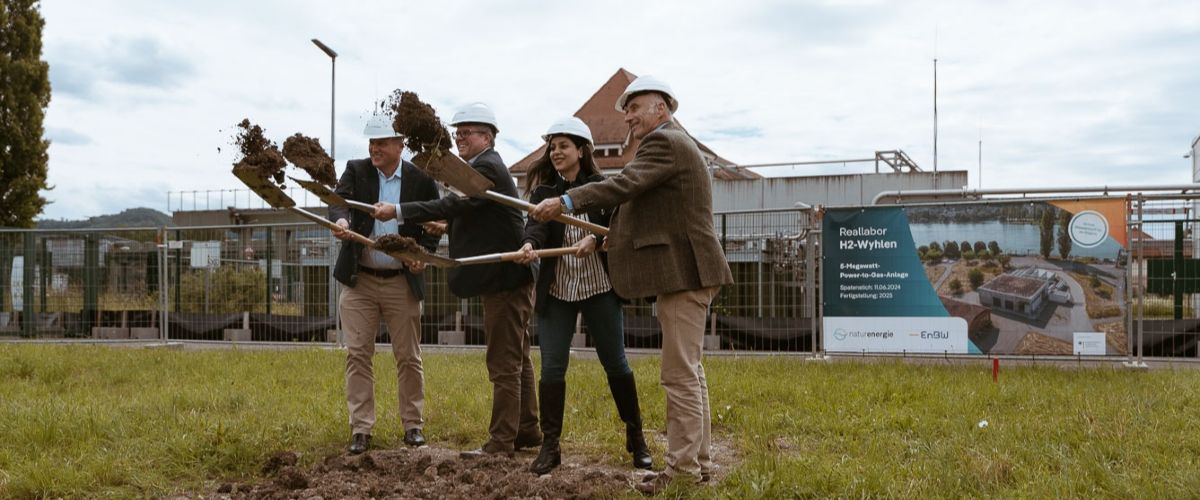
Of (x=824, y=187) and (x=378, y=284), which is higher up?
(x=824, y=187)

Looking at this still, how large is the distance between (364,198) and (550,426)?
1.81 m

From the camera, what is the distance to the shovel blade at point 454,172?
16.2ft

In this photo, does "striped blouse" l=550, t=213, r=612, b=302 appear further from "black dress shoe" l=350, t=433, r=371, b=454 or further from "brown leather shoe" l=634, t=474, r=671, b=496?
"black dress shoe" l=350, t=433, r=371, b=454

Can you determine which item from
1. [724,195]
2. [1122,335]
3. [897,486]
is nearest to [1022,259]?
[1122,335]

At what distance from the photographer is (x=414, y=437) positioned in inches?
227

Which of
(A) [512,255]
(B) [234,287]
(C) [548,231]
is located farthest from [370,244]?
(B) [234,287]

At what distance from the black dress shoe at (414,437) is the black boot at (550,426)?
0.82 meters

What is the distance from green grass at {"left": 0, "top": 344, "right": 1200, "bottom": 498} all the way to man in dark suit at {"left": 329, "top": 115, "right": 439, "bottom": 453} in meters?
0.29

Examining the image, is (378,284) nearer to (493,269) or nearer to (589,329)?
(493,269)

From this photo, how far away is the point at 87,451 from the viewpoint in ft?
17.5

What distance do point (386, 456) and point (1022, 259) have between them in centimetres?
724

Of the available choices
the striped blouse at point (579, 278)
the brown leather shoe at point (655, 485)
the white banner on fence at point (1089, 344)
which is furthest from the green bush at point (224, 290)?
the brown leather shoe at point (655, 485)

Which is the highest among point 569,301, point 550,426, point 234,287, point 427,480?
point 569,301

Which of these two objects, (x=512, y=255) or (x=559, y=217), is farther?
(x=512, y=255)
